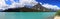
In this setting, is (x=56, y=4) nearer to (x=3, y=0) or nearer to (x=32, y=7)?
(x=32, y=7)

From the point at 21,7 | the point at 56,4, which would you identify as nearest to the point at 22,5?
the point at 21,7

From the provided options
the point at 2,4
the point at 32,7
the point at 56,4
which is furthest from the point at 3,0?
the point at 56,4

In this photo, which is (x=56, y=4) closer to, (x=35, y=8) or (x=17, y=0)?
(x=35, y=8)

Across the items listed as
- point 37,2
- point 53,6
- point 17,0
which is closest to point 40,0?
point 37,2

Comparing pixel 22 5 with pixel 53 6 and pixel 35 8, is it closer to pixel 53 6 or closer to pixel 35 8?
pixel 35 8

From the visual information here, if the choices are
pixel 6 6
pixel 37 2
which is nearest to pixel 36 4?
pixel 37 2

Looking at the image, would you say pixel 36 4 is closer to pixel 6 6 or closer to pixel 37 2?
pixel 37 2

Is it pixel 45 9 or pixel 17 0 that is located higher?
pixel 17 0
